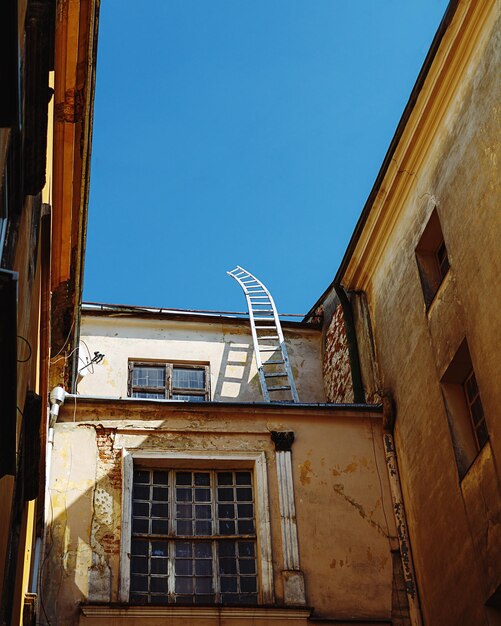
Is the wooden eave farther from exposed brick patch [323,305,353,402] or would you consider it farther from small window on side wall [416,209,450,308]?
exposed brick patch [323,305,353,402]

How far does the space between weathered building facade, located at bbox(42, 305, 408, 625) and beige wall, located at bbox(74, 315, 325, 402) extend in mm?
2978

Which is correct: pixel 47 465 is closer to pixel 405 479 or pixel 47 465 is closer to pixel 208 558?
pixel 208 558

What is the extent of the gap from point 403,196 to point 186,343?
513cm

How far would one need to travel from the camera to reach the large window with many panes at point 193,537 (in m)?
10.8

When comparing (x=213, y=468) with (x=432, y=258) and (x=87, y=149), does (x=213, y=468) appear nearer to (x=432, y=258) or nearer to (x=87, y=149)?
(x=432, y=258)

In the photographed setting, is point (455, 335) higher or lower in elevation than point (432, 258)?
lower


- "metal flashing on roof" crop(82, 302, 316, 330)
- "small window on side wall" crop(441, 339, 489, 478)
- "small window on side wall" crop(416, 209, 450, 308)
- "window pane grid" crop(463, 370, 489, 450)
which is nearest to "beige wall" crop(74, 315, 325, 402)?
"metal flashing on roof" crop(82, 302, 316, 330)

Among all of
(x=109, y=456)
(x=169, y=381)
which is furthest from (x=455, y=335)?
(x=169, y=381)

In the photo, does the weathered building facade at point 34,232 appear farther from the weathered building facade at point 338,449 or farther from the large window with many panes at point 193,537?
the large window with many panes at point 193,537

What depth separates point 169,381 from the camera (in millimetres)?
15297

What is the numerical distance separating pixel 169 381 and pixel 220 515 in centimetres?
410

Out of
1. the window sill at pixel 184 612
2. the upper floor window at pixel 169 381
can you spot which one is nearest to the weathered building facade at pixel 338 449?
the window sill at pixel 184 612

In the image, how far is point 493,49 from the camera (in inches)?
391

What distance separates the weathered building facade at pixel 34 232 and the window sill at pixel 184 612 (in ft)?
2.27
